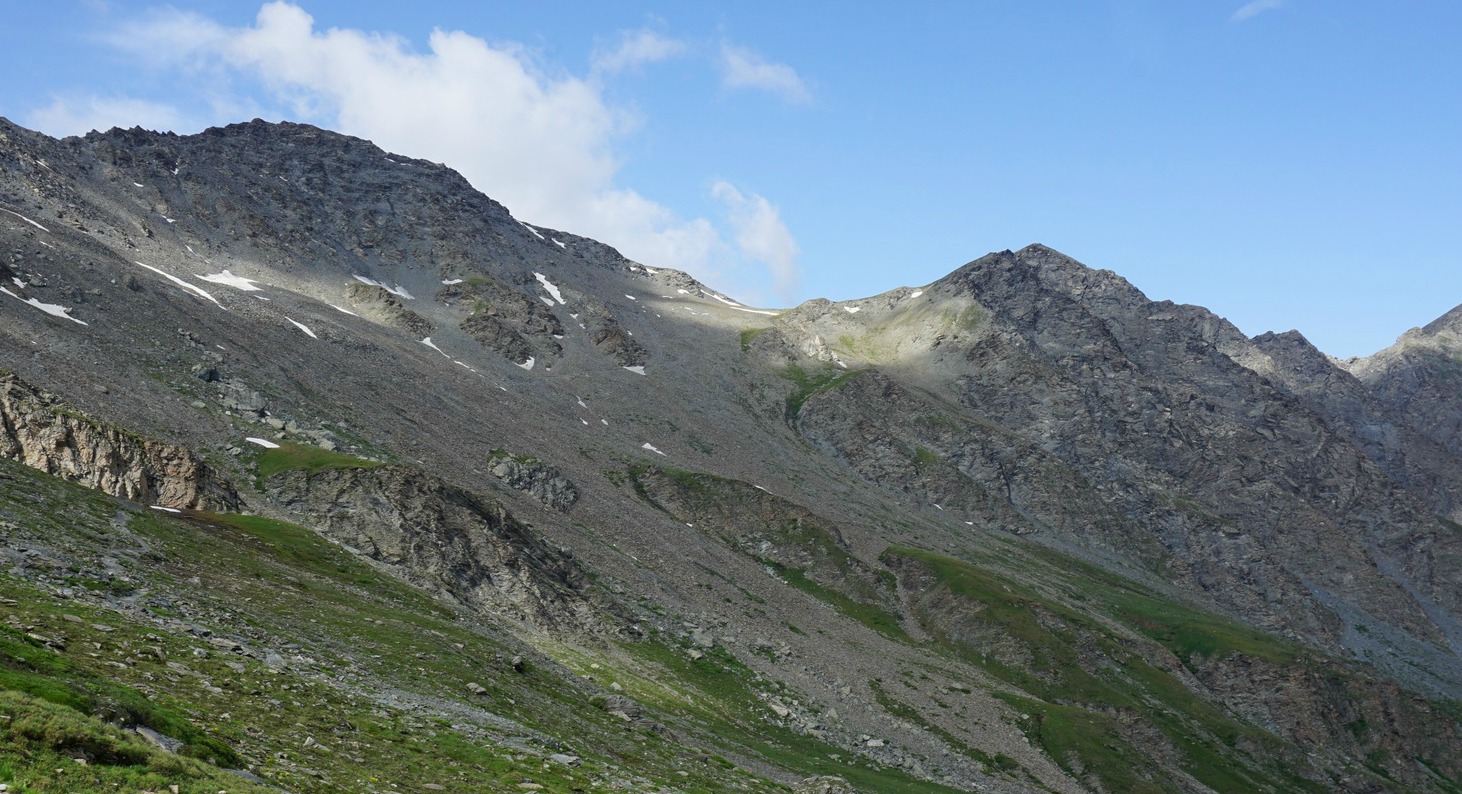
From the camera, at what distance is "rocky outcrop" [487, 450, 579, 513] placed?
13050 cm

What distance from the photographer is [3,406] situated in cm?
6894

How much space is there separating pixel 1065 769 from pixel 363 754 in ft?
305

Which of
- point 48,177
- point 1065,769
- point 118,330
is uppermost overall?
point 48,177

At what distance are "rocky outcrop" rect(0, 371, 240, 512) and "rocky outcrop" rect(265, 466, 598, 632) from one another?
1147 centimetres

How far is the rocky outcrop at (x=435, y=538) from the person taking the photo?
88.5 metres

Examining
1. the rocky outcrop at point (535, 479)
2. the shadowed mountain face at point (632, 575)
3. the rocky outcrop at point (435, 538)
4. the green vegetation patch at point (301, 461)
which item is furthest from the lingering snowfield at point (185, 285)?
the rocky outcrop at point (435, 538)

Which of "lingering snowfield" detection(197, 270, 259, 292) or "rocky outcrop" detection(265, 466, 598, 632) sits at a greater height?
"lingering snowfield" detection(197, 270, 259, 292)

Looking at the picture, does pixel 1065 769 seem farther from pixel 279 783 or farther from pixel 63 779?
pixel 63 779

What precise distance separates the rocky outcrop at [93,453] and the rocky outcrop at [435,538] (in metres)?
11.5

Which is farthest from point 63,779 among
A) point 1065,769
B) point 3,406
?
point 1065,769

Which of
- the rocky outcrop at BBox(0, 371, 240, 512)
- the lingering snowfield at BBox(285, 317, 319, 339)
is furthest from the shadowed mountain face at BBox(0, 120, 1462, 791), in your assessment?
the lingering snowfield at BBox(285, 317, 319, 339)

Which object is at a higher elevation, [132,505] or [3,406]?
[3,406]

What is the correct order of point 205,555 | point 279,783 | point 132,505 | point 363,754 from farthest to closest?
point 132,505
point 205,555
point 363,754
point 279,783

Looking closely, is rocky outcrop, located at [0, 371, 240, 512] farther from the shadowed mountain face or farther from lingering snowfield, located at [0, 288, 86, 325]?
lingering snowfield, located at [0, 288, 86, 325]
